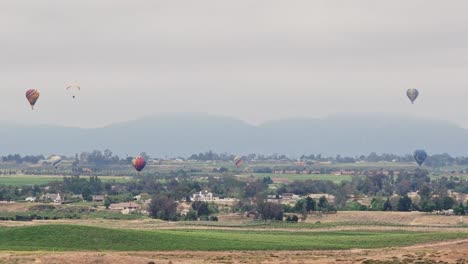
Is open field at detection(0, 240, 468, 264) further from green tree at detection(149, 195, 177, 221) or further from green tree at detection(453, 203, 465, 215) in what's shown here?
green tree at detection(149, 195, 177, 221)

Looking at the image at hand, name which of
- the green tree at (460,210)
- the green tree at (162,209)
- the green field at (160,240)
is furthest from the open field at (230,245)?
the green tree at (162,209)

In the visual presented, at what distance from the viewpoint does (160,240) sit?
4914 inches

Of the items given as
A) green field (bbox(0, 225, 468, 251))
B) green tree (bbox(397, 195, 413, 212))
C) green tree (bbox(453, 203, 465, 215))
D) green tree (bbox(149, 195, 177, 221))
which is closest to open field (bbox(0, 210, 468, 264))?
green field (bbox(0, 225, 468, 251))

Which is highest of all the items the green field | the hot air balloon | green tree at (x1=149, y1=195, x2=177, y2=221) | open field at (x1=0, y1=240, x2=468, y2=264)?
the hot air balloon

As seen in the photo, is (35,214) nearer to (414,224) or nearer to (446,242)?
(414,224)

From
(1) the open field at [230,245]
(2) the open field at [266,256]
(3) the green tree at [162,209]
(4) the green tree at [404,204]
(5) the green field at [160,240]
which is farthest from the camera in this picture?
(4) the green tree at [404,204]

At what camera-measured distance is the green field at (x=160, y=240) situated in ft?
396

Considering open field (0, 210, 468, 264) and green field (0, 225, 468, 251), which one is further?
green field (0, 225, 468, 251)

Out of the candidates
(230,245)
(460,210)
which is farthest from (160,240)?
(460,210)

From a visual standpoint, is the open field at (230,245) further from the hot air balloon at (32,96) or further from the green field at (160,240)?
the hot air balloon at (32,96)

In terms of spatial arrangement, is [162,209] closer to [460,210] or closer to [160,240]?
[460,210]

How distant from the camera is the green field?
12062 centimetres

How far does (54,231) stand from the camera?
128 m

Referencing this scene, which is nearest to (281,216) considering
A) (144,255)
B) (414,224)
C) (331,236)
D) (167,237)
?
(414,224)
